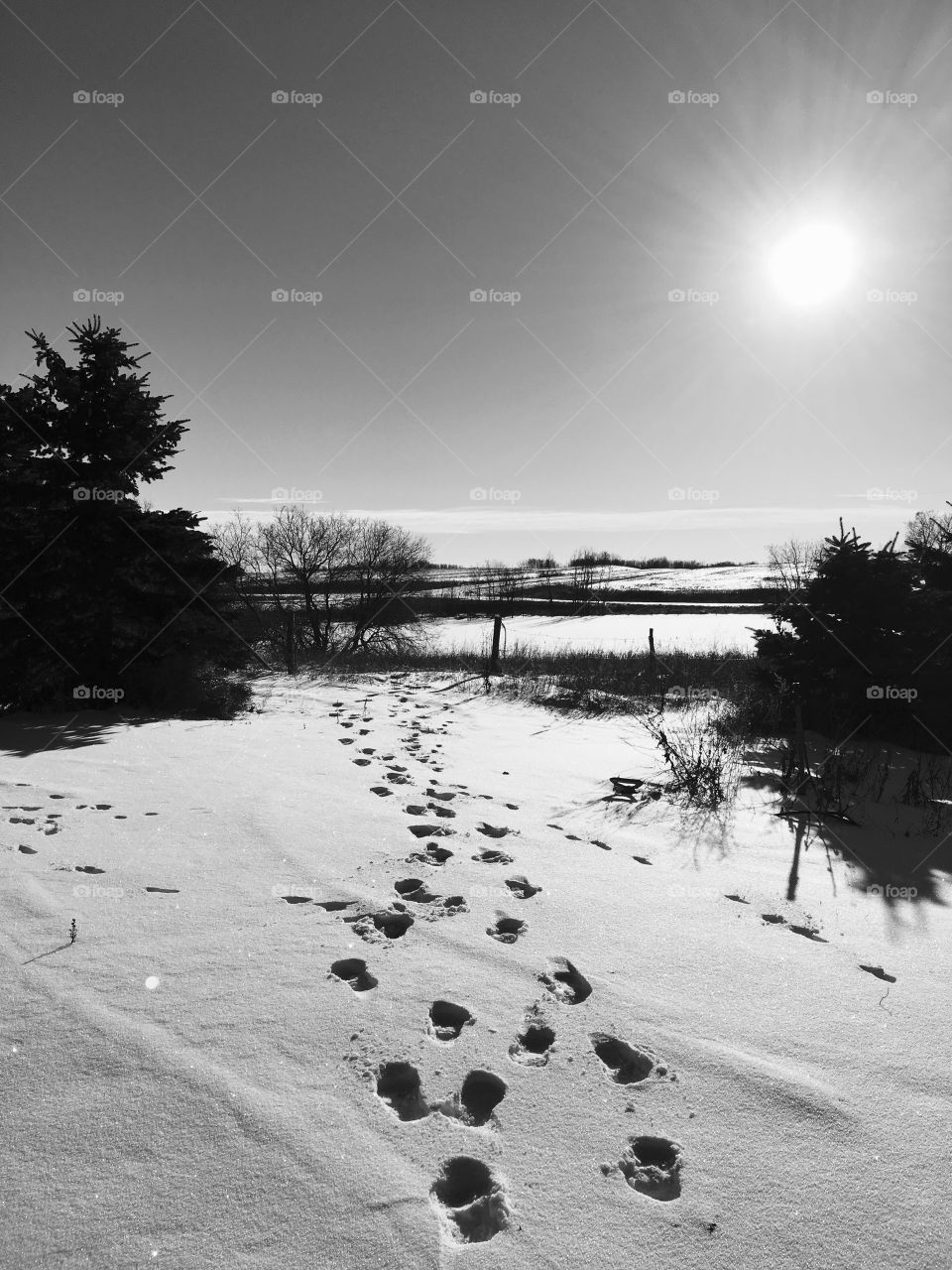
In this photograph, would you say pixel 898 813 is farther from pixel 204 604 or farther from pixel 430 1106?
pixel 204 604

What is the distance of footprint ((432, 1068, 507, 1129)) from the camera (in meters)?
1.91

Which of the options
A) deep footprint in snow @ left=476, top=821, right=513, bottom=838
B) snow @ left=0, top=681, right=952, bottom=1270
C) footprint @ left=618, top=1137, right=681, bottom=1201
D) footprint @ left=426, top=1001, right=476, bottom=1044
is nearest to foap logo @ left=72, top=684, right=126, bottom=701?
snow @ left=0, top=681, right=952, bottom=1270

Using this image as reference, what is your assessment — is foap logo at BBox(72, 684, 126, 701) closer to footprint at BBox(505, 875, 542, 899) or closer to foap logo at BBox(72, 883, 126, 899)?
foap logo at BBox(72, 883, 126, 899)

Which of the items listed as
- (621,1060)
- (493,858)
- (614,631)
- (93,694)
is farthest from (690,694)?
(614,631)

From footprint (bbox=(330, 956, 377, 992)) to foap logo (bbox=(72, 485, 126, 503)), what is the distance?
8.70 meters

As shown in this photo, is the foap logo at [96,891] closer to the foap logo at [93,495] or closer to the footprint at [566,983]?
the footprint at [566,983]

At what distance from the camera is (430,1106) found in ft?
6.33

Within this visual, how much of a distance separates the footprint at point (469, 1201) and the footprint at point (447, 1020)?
0.50 metres

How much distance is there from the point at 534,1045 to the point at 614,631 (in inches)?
1239

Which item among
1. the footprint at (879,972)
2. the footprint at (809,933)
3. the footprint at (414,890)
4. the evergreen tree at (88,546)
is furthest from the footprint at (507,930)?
the evergreen tree at (88,546)

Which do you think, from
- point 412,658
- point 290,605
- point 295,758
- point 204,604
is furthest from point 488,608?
point 295,758

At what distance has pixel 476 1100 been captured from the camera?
1992 mm

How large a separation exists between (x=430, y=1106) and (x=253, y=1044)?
25.7 inches

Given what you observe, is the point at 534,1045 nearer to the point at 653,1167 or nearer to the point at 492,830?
the point at 653,1167
